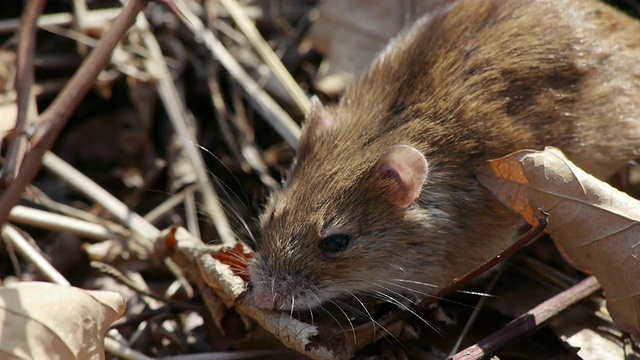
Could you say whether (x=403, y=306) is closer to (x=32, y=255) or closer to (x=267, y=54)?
(x=32, y=255)

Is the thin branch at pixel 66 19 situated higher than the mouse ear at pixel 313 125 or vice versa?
the mouse ear at pixel 313 125

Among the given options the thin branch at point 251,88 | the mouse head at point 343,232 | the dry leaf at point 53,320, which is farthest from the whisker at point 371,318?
the thin branch at point 251,88

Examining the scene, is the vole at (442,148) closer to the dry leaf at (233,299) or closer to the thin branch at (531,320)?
the dry leaf at (233,299)

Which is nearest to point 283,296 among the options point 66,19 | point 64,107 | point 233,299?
point 233,299

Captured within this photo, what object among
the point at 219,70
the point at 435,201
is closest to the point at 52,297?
the point at 435,201

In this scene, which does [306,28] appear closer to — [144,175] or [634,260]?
[144,175]

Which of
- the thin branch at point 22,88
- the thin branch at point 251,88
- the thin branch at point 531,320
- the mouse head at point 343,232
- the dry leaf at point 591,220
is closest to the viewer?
the thin branch at point 531,320

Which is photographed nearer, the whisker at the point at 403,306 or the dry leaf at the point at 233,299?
the dry leaf at the point at 233,299
